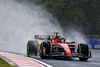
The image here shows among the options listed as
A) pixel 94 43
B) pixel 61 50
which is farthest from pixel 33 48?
pixel 94 43

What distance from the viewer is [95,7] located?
207 feet

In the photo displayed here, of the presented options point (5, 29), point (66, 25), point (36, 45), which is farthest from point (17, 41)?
point (36, 45)

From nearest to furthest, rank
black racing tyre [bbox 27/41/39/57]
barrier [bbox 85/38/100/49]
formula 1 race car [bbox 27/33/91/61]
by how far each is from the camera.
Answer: formula 1 race car [bbox 27/33/91/61], black racing tyre [bbox 27/41/39/57], barrier [bbox 85/38/100/49]

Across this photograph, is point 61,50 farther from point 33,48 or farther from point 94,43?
point 94,43

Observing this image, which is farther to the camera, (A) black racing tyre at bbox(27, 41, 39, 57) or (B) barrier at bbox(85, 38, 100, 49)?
(B) barrier at bbox(85, 38, 100, 49)

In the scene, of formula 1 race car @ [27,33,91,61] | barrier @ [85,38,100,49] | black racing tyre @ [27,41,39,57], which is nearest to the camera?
formula 1 race car @ [27,33,91,61]

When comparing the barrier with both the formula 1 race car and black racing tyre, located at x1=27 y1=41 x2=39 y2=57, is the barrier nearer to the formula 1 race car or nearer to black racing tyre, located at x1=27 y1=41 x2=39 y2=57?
black racing tyre, located at x1=27 y1=41 x2=39 y2=57

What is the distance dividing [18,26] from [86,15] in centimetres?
2855

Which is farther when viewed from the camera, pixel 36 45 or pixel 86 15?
pixel 86 15

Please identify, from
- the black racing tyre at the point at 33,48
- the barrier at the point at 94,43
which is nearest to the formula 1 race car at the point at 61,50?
→ the black racing tyre at the point at 33,48

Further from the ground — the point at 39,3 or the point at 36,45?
the point at 39,3

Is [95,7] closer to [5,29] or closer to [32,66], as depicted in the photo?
[5,29]

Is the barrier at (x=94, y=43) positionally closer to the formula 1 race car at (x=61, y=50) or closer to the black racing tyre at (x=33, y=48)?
the black racing tyre at (x=33, y=48)

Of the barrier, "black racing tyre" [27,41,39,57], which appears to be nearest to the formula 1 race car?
"black racing tyre" [27,41,39,57]
